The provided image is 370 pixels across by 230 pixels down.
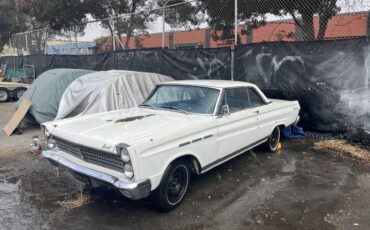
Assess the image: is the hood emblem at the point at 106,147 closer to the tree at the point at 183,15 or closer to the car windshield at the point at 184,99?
the car windshield at the point at 184,99

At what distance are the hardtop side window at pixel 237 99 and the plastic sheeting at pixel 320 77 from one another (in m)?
2.46

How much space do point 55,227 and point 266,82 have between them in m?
5.87

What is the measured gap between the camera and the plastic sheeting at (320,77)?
689cm

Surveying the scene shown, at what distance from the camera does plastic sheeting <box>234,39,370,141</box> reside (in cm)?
689

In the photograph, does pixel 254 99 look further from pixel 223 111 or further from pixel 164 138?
pixel 164 138

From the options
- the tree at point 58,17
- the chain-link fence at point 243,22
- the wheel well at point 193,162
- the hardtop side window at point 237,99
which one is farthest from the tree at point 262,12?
the tree at point 58,17

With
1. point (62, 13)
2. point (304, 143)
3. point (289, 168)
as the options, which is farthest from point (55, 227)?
point (62, 13)

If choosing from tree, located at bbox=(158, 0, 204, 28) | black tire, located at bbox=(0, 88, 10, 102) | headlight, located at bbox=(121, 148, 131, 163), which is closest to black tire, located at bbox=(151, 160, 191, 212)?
headlight, located at bbox=(121, 148, 131, 163)

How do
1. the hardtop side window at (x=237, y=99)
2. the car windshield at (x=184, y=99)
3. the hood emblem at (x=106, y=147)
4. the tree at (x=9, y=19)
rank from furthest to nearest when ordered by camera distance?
the tree at (x=9, y=19), the hardtop side window at (x=237, y=99), the car windshield at (x=184, y=99), the hood emblem at (x=106, y=147)

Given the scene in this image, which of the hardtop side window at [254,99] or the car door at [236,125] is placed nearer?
the car door at [236,125]

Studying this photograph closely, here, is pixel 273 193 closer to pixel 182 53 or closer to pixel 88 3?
pixel 182 53

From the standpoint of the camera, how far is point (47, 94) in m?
8.75

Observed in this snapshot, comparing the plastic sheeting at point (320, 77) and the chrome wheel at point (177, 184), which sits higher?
the plastic sheeting at point (320, 77)

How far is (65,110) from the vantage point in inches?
304
